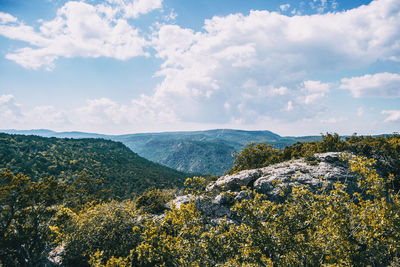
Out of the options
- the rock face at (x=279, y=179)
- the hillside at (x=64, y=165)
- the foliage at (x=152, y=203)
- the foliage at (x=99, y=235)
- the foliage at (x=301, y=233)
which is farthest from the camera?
the hillside at (x=64, y=165)

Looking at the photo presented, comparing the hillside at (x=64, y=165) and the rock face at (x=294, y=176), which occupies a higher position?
the rock face at (x=294, y=176)

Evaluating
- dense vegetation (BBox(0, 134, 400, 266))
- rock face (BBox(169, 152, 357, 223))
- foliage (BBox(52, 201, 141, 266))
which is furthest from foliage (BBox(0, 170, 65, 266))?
rock face (BBox(169, 152, 357, 223))

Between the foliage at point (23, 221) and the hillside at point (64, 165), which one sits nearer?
the foliage at point (23, 221)

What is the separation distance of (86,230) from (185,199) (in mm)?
13552

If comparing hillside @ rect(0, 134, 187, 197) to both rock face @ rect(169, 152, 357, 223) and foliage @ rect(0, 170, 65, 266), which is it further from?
rock face @ rect(169, 152, 357, 223)

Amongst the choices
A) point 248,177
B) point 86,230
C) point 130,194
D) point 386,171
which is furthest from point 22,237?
point 130,194

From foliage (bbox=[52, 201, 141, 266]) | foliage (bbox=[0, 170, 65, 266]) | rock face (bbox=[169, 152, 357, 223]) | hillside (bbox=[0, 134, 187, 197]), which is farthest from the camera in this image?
hillside (bbox=[0, 134, 187, 197])

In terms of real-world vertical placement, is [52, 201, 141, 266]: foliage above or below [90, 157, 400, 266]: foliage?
below

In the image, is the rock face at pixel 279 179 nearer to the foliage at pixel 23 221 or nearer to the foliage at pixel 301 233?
the foliage at pixel 301 233

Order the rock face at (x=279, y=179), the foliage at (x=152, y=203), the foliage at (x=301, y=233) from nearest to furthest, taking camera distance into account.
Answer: the foliage at (x=301, y=233), the rock face at (x=279, y=179), the foliage at (x=152, y=203)

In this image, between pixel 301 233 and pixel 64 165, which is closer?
pixel 301 233

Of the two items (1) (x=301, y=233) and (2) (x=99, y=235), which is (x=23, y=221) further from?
(1) (x=301, y=233)

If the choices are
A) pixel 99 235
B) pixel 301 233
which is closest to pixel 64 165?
pixel 99 235

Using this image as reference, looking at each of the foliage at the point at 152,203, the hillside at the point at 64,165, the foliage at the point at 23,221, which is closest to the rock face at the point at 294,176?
the foliage at the point at 152,203
